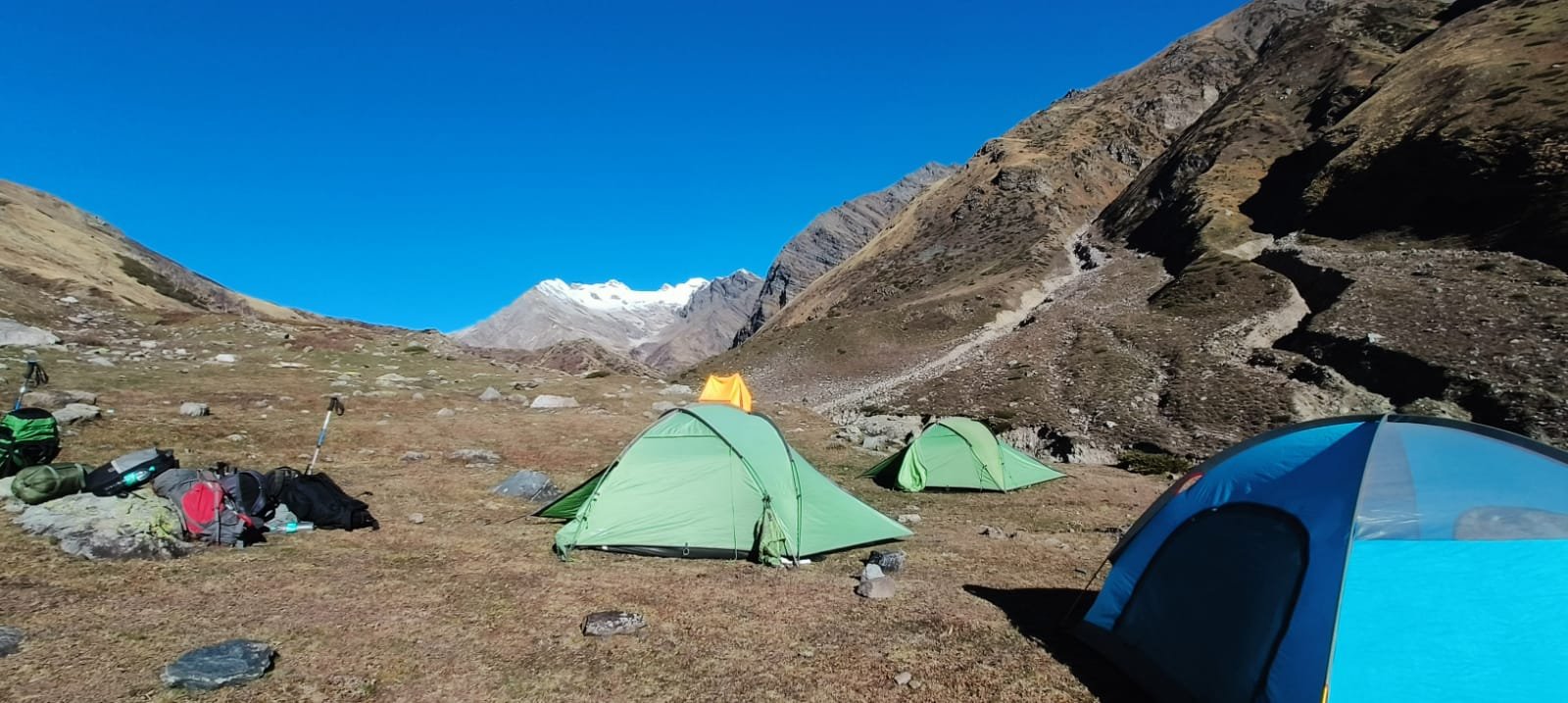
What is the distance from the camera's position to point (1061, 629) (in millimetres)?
8961

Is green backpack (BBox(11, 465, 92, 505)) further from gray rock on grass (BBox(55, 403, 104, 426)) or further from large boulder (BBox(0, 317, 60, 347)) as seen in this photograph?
large boulder (BBox(0, 317, 60, 347))

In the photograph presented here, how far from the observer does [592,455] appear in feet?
72.3

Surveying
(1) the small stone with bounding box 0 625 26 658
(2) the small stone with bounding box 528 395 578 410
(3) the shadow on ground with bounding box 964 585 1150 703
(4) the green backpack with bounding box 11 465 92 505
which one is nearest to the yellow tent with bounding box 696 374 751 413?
(2) the small stone with bounding box 528 395 578 410

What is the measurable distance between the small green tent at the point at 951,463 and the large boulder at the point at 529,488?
972 centimetres

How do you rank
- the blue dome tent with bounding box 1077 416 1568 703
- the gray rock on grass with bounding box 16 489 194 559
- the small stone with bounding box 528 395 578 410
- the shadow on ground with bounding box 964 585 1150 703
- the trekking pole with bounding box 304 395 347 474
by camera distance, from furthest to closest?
the small stone with bounding box 528 395 578 410 < the trekking pole with bounding box 304 395 347 474 < the gray rock on grass with bounding box 16 489 194 559 < the shadow on ground with bounding box 964 585 1150 703 < the blue dome tent with bounding box 1077 416 1568 703

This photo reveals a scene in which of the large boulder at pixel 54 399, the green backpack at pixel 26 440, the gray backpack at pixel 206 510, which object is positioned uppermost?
the large boulder at pixel 54 399

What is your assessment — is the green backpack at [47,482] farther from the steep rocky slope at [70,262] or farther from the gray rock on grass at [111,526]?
the steep rocky slope at [70,262]

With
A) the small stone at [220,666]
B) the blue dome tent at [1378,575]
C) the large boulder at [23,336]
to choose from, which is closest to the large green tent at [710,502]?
the small stone at [220,666]

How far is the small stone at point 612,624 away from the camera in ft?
27.6

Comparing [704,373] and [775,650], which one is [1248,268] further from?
[775,650]

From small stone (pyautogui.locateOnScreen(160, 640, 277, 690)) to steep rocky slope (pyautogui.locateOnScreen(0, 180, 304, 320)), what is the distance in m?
54.7

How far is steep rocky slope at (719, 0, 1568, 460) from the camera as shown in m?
37.1

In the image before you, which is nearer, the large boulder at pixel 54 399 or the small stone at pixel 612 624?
the small stone at pixel 612 624

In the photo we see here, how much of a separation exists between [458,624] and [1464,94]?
9599 cm
